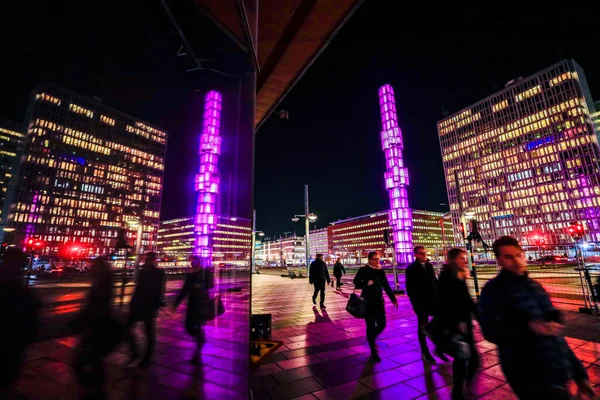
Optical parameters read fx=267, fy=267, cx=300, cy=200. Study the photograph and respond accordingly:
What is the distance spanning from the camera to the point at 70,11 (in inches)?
72.0

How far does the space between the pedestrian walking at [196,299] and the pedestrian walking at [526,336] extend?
4.17 meters

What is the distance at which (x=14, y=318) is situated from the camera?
183 centimetres

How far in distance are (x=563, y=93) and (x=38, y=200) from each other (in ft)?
344

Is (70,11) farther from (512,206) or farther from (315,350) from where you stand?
(512,206)

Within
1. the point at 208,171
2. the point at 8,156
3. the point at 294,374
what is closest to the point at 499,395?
the point at 294,374

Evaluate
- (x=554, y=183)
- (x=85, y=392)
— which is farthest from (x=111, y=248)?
(x=554, y=183)

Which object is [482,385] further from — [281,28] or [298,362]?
[281,28]

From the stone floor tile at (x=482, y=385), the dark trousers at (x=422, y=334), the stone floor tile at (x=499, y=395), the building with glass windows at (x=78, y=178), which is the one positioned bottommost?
the stone floor tile at (x=482, y=385)

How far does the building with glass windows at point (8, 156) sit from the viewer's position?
65.2 inches

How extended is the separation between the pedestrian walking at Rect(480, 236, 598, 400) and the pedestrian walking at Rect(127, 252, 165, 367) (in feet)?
12.8

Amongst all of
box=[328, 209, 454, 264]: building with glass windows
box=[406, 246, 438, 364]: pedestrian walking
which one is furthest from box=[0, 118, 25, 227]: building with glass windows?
box=[328, 209, 454, 264]: building with glass windows

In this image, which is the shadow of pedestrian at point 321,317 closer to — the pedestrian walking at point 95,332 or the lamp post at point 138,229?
the pedestrian walking at point 95,332

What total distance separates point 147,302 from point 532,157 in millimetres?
102300

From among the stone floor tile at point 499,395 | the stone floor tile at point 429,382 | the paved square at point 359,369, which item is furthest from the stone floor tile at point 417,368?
the stone floor tile at point 499,395
